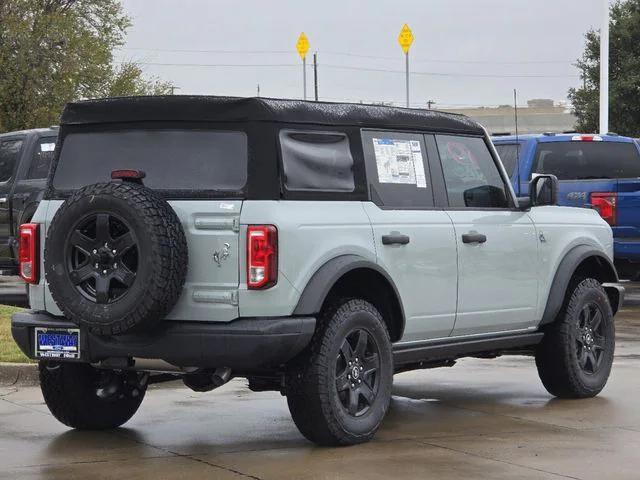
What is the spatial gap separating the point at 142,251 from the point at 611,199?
31.2ft

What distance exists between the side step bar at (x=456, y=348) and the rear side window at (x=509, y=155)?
21.2 feet

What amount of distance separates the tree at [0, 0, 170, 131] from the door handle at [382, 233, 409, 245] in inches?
857

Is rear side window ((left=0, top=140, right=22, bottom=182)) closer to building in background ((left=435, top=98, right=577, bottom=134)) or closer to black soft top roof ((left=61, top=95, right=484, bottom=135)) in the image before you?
black soft top roof ((left=61, top=95, right=484, bottom=135))

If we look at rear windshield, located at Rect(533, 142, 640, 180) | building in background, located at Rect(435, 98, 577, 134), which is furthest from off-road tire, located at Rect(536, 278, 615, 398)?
building in background, located at Rect(435, 98, 577, 134)

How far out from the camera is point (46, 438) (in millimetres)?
8336

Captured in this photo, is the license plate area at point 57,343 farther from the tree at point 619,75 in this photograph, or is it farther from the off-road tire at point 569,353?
the tree at point 619,75

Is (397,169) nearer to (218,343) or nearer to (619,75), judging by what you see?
(218,343)

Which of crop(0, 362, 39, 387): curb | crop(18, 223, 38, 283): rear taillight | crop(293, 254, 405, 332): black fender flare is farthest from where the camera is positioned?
crop(0, 362, 39, 387): curb

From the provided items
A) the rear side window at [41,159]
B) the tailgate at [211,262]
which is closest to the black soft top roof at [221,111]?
the tailgate at [211,262]

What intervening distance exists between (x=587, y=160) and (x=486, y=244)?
25.6ft

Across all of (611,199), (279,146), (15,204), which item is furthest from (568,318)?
(15,204)

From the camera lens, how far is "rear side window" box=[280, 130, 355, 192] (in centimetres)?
779

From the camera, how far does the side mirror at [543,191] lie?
31.6 feet

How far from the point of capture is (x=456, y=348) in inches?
351
